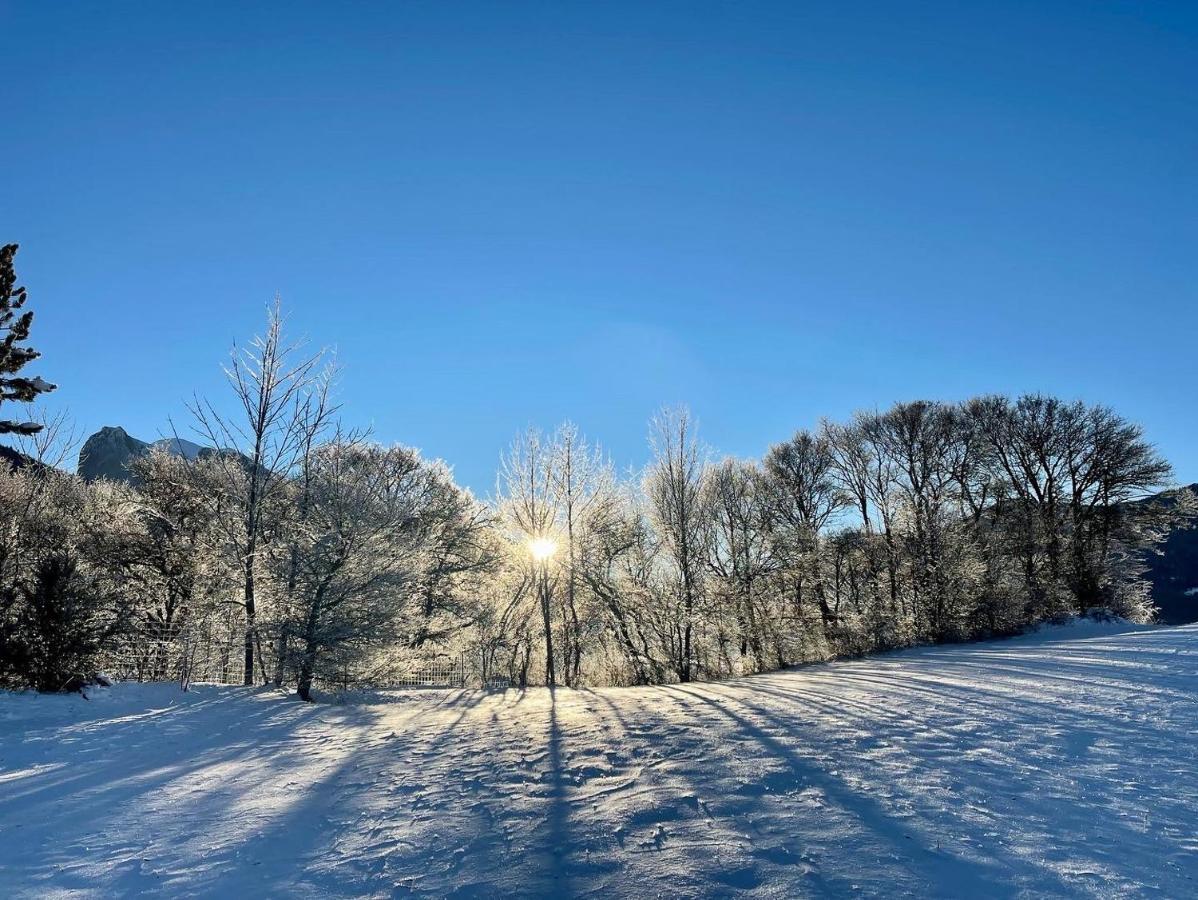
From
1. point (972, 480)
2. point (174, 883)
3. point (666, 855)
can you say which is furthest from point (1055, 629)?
point (174, 883)

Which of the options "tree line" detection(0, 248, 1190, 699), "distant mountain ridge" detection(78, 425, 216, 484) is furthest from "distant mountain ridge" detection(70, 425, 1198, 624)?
"tree line" detection(0, 248, 1190, 699)

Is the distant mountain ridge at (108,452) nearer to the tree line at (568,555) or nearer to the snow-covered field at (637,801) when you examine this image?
the tree line at (568,555)

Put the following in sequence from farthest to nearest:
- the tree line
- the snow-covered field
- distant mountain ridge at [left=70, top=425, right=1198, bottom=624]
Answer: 1. distant mountain ridge at [left=70, top=425, right=1198, bottom=624]
2. the tree line
3. the snow-covered field

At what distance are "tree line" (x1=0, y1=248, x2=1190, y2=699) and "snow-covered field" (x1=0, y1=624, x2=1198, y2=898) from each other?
3506mm

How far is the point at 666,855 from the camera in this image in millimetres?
3547

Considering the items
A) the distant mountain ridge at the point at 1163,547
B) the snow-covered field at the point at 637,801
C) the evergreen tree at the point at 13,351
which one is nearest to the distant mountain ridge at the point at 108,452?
the distant mountain ridge at the point at 1163,547

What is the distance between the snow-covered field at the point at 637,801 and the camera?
3324 millimetres

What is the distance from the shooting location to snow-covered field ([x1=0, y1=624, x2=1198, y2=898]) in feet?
10.9

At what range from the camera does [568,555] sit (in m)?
19.1

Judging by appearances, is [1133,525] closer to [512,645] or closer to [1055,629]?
[1055,629]

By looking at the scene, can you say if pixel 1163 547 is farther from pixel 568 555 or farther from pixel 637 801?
pixel 637 801

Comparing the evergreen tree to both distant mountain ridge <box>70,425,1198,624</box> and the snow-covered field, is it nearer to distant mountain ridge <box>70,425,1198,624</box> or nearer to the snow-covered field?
the snow-covered field

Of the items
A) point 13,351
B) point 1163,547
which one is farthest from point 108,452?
point 1163,547

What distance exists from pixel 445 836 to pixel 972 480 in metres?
28.6
